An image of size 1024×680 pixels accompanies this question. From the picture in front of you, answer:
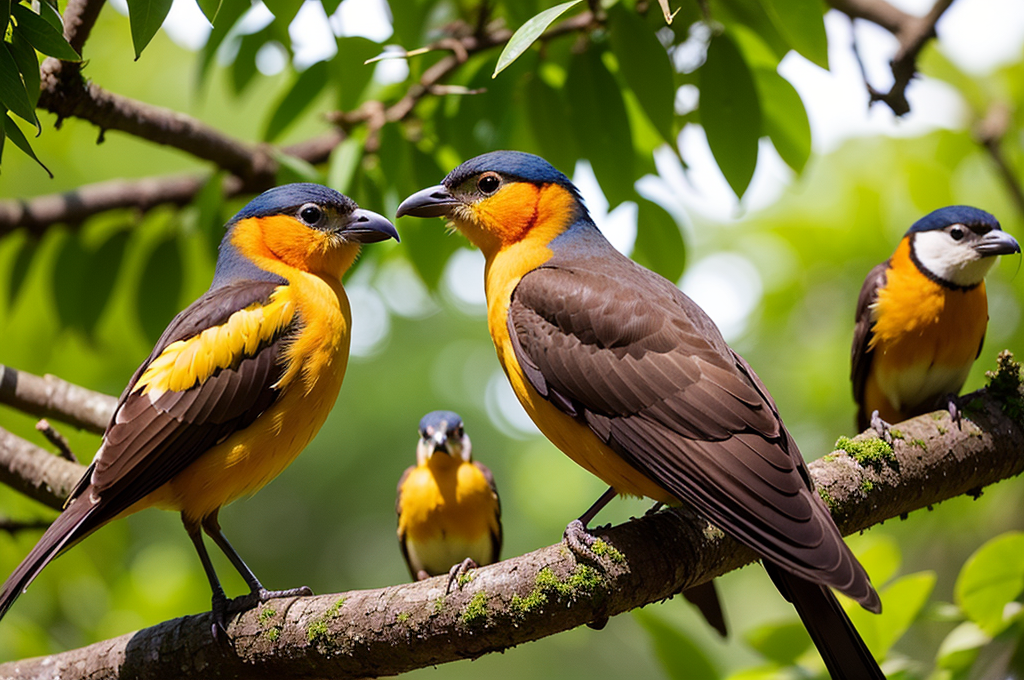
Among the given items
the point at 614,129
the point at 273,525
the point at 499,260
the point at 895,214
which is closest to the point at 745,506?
the point at 499,260

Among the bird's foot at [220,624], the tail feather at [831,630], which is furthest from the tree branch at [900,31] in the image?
the bird's foot at [220,624]

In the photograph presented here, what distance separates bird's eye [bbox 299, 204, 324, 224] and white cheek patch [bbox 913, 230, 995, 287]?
3509 millimetres

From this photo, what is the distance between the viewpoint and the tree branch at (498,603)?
9.84 ft

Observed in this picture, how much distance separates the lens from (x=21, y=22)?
2773 mm

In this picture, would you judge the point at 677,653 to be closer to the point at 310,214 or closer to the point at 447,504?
the point at 447,504

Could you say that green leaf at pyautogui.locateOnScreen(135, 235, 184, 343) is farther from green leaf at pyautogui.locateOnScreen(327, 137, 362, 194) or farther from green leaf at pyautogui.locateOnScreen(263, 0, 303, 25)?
green leaf at pyautogui.locateOnScreen(263, 0, 303, 25)

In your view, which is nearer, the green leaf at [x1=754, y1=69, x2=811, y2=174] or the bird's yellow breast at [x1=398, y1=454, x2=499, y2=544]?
the green leaf at [x1=754, y1=69, x2=811, y2=174]

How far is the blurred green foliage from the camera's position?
4.19 m

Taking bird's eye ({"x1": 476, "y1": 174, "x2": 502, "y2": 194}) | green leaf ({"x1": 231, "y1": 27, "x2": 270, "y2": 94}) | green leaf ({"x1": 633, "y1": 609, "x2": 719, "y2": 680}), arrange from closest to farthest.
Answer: bird's eye ({"x1": 476, "y1": 174, "x2": 502, "y2": 194}) → green leaf ({"x1": 633, "y1": 609, "x2": 719, "y2": 680}) → green leaf ({"x1": 231, "y1": 27, "x2": 270, "y2": 94})

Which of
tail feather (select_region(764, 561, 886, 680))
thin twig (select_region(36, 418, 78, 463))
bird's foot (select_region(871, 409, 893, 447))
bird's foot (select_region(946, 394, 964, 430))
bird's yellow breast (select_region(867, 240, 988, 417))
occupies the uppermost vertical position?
thin twig (select_region(36, 418, 78, 463))

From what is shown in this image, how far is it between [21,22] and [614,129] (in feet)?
8.32

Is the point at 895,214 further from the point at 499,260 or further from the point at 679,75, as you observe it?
the point at 499,260

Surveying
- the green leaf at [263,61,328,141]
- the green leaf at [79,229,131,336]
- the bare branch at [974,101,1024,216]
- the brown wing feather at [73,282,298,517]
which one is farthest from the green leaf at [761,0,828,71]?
the bare branch at [974,101,1024,216]

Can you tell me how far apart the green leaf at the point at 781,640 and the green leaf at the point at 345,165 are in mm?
3134
